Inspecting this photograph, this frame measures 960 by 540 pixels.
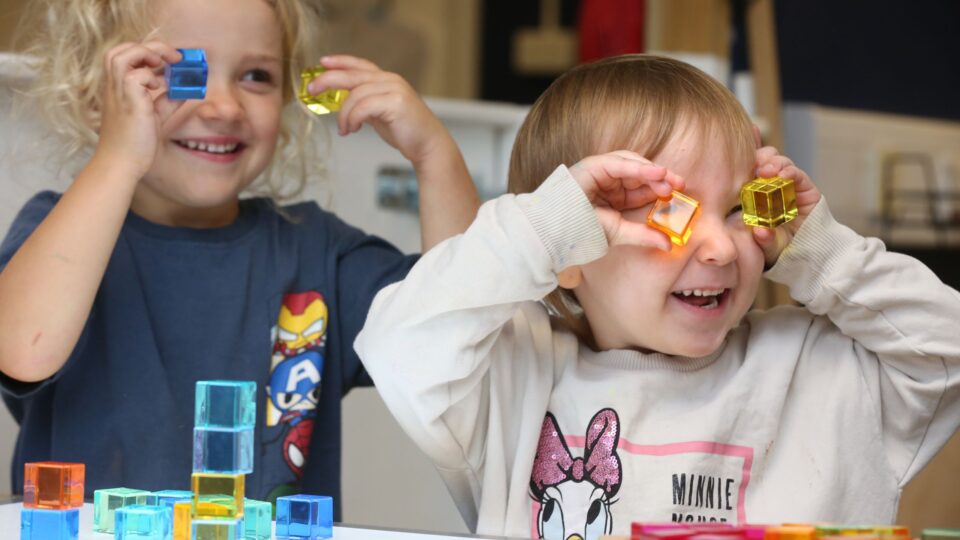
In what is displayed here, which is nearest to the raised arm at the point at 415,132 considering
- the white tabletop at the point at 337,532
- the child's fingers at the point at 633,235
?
the child's fingers at the point at 633,235

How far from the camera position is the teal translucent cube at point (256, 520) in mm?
817

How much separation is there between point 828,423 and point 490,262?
36 cm

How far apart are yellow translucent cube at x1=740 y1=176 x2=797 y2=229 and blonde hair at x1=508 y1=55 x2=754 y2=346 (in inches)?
2.9

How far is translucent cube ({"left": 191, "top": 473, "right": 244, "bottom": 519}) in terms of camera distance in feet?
2.56

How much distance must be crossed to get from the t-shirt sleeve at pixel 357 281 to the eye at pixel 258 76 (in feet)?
0.67

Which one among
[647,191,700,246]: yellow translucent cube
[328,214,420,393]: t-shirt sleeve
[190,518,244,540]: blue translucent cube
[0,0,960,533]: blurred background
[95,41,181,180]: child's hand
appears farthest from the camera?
[0,0,960,533]: blurred background

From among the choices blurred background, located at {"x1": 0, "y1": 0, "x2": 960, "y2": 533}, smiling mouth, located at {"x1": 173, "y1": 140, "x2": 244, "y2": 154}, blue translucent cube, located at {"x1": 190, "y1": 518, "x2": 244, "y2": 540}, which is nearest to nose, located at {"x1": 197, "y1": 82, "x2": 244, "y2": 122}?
smiling mouth, located at {"x1": 173, "y1": 140, "x2": 244, "y2": 154}

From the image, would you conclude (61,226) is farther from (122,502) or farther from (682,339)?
(682,339)

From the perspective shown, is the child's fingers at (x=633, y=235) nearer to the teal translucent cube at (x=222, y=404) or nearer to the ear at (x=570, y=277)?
the ear at (x=570, y=277)

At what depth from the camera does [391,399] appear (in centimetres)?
104

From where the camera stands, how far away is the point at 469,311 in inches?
39.5

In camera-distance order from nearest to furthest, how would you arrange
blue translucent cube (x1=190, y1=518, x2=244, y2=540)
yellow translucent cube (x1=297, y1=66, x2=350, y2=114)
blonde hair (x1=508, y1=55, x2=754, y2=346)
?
blue translucent cube (x1=190, y1=518, x2=244, y2=540) → blonde hair (x1=508, y1=55, x2=754, y2=346) → yellow translucent cube (x1=297, y1=66, x2=350, y2=114)

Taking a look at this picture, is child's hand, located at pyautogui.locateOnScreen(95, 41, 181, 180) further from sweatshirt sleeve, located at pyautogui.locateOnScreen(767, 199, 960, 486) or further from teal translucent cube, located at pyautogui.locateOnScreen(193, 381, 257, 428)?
sweatshirt sleeve, located at pyautogui.locateOnScreen(767, 199, 960, 486)

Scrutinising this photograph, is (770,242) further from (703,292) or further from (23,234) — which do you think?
(23,234)
